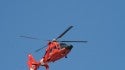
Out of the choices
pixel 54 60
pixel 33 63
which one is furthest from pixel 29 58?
pixel 54 60

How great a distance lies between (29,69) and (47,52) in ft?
21.1

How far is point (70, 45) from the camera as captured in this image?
103688 millimetres

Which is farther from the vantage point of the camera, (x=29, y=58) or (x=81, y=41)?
(x=29, y=58)

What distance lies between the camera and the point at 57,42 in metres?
107

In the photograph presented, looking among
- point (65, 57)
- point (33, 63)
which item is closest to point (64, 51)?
point (65, 57)

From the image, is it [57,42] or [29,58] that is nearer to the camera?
[57,42]

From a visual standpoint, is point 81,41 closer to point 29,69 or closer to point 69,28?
point 69,28

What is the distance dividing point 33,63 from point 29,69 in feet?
5.11

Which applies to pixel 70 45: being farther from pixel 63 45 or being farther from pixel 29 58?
pixel 29 58

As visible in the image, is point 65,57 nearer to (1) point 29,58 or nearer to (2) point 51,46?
(2) point 51,46

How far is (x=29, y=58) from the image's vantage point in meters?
114

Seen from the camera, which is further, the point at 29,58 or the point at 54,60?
the point at 29,58

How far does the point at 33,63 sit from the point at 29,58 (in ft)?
11.0

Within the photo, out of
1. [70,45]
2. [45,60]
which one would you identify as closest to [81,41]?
[70,45]
